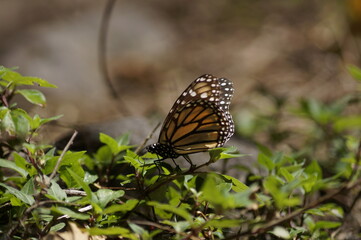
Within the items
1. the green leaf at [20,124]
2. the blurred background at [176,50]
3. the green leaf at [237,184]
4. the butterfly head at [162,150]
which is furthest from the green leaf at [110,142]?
the blurred background at [176,50]

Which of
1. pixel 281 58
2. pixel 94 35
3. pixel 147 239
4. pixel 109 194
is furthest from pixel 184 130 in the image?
pixel 94 35

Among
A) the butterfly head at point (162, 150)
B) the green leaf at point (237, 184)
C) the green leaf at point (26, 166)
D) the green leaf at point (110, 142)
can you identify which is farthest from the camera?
the butterfly head at point (162, 150)

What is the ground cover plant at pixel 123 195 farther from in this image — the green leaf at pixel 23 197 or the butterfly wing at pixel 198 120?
the butterfly wing at pixel 198 120

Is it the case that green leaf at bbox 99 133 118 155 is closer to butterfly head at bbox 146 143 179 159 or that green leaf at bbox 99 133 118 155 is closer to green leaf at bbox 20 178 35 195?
butterfly head at bbox 146 143 179 159

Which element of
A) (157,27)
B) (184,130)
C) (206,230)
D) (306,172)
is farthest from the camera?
(157,27)

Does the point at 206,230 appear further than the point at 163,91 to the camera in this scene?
No

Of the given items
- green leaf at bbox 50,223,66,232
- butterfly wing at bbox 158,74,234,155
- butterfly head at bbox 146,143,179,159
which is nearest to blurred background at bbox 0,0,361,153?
butterfly wing at bbox 158,74,234,155

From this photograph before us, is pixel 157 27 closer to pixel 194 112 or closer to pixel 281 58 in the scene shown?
pixel 281 58
